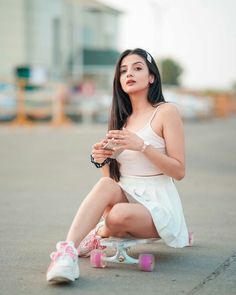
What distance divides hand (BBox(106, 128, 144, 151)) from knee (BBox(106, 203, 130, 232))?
13.3 inches

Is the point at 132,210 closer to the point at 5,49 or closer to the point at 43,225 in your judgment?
the point at 43,225

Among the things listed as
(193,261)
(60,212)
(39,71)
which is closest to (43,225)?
(60,212)

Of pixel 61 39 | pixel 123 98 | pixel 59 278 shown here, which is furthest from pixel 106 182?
pixel 61 39

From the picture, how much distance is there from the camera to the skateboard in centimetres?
425

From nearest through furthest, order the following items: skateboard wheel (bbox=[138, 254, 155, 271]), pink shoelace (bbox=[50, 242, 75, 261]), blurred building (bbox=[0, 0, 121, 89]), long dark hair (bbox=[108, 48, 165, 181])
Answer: pink shoelace (bbox=[50, 242, 75, 261]) < skateboard wheel (bbox=[138, 254, 155, 271]) < long dark hair (bbox=[108, 48, 165, 181]) < blurred building (bbox=[0, 0, 121, 89])

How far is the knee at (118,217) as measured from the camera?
4324 millimetres

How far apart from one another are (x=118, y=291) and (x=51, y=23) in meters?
35.9

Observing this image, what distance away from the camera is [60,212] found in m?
6.71

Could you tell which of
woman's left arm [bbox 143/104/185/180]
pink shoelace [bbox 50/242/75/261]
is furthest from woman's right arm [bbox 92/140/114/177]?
pink shoelace [bbox 50/242/75/261]

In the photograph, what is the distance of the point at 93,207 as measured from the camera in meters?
4.32

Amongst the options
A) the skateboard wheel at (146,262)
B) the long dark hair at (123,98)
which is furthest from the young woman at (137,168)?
the skateboard wheel at (146,262)

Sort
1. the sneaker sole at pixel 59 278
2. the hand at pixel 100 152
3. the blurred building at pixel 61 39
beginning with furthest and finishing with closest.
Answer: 1. the blurred building at pixel 61 39
2. the hand at pixel 100 152
3. the sneaker sole at pixel 59 278

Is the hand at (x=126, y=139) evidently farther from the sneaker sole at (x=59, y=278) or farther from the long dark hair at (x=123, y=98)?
the sneaker sole at (x=59, y=278)

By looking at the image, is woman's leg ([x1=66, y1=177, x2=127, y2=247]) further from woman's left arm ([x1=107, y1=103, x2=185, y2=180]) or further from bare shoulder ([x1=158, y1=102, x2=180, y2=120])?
bare shoulder ([x1=158, y1=102, x2=180, y2=120])
